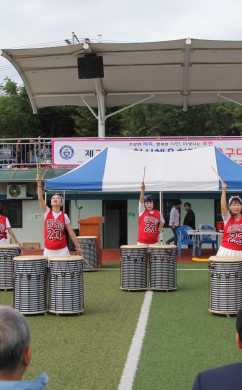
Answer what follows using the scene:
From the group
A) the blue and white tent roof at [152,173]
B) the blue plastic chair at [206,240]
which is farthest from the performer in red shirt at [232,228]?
the blue plastic chair at [206,240]

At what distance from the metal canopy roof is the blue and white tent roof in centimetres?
488

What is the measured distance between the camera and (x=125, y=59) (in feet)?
70.0

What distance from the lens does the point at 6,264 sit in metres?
13.2

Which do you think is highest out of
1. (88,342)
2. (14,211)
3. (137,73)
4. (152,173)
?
(137,73)

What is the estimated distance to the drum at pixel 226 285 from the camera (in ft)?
32.8

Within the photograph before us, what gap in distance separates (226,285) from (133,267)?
9.05ft

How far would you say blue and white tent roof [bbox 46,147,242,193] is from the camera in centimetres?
1535

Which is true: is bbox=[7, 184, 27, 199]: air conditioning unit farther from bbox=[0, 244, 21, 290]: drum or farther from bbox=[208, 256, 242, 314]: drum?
bbox=[208, 256, 242, 314]: drum

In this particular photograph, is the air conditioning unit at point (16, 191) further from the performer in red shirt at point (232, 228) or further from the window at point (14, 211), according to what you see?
the performer in red shirt at point (232, 228)

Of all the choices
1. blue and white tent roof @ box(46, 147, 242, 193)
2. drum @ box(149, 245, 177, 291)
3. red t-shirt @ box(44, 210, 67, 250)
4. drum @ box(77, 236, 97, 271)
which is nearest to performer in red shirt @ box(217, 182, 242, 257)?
drum @ box(149, 245, 177, 291)

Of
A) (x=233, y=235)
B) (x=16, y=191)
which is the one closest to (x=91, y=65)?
(x=16, y=191)

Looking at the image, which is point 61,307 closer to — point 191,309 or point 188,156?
point 191,309

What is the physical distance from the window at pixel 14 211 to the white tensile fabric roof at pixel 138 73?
422 centimetres

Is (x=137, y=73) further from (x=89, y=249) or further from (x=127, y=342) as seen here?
(x=127, y=342)
